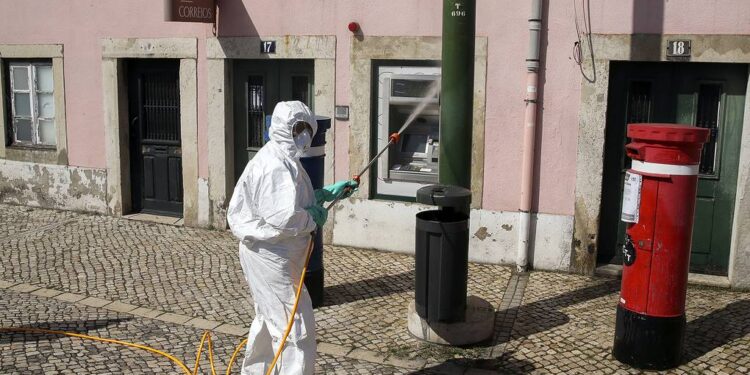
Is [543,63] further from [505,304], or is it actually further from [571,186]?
[505,304]

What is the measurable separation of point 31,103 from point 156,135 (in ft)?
7.48

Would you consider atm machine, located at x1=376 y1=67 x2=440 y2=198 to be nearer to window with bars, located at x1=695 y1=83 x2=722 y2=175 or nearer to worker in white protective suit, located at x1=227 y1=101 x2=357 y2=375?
window with bars, located at x1=695 y1=83 x2=722 y2=175

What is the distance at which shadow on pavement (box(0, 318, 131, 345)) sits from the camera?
18.7ft

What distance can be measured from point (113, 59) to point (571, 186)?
6427mm

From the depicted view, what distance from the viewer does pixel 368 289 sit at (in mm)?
7074

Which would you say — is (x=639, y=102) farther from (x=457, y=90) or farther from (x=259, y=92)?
(x=259, y=92)

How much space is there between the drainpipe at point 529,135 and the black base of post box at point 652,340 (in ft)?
8.22

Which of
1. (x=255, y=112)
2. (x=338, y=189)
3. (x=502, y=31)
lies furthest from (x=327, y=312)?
(x=255, y=112)

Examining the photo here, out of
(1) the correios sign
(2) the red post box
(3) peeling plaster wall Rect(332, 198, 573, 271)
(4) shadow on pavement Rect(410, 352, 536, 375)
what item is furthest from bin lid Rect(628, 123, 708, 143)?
(1) the correios sign

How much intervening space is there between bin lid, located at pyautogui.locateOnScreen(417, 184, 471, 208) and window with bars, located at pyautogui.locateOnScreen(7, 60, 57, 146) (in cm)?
756

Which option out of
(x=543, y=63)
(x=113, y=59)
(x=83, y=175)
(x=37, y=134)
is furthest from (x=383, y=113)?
(x=37, y=134)

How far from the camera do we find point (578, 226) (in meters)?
7.64

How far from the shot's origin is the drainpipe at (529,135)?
24.4 ft

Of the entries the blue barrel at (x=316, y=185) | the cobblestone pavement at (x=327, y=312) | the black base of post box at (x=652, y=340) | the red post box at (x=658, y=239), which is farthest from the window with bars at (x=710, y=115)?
the blue barrel at (x=316, y=185)
